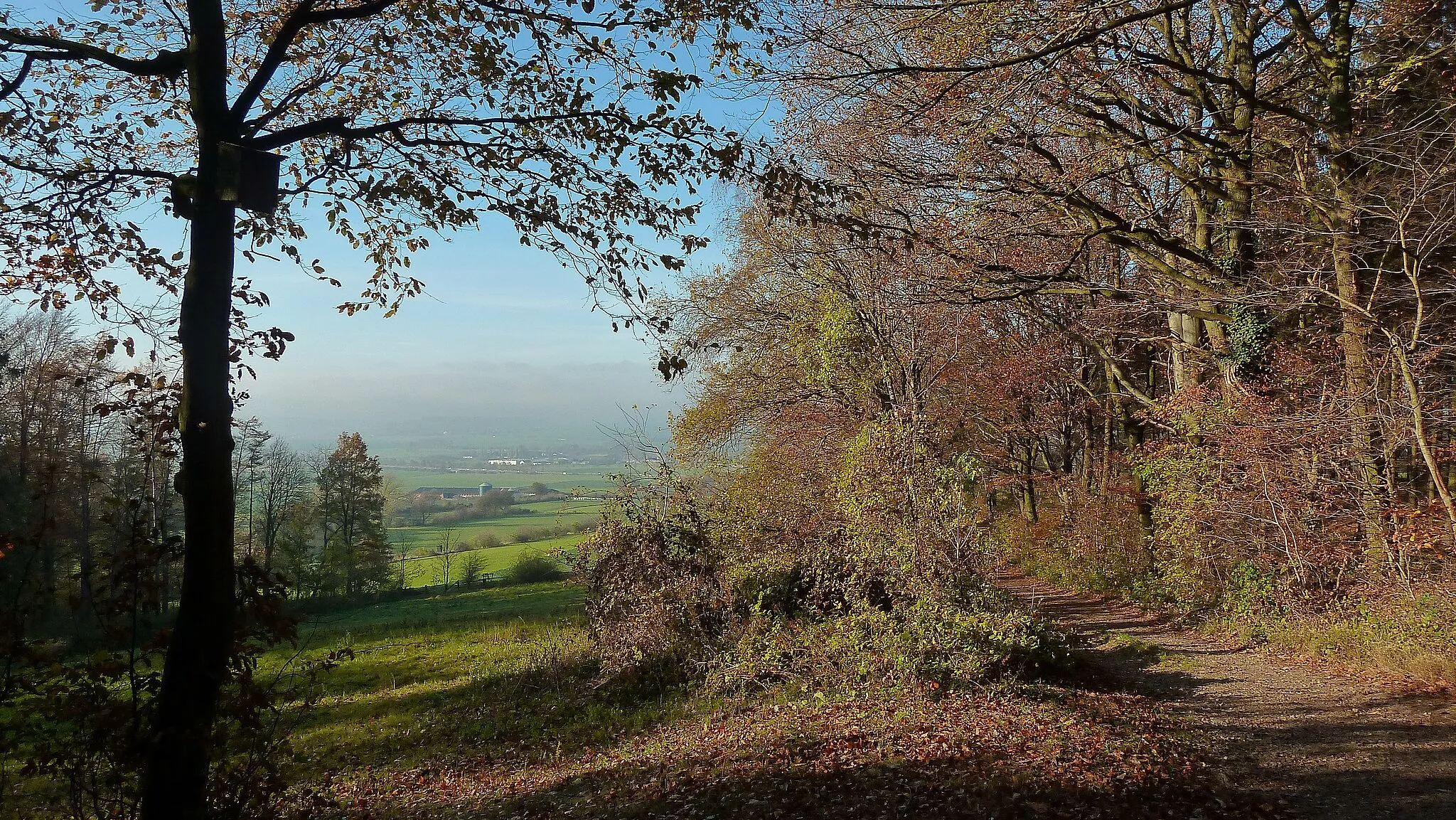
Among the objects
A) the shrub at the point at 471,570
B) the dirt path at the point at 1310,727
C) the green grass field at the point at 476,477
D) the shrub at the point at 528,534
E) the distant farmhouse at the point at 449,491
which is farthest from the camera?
the distant farmhouse at the point at 449,491

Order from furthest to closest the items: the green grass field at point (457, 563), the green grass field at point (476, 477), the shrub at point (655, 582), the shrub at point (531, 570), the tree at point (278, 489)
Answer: the green grass field at point (476, 477) → the green grass field at point (457, 563) → the shrub at point (531, 570) → the tree at point (278, 489) → the shrub at point (655, 582)

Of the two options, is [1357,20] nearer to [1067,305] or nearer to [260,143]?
[1067,305]

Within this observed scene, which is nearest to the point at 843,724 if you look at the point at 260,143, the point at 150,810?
the point at 150,810

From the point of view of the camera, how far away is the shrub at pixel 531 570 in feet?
118

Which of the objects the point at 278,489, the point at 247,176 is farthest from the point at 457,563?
the point at 247,176

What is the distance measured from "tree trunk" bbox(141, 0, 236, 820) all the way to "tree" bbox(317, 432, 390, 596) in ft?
106

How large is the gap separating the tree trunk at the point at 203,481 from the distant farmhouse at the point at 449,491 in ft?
151

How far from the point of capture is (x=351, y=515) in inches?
1336

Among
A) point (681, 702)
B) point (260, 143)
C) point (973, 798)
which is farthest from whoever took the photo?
point (681, 702)

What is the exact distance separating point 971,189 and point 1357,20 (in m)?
5.41

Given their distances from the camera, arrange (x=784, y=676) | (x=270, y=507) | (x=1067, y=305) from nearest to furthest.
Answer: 1. (x=784, y=676)
2. (x=1067, y=305)
3. (x=270, y=507)

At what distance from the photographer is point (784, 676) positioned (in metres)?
9.79

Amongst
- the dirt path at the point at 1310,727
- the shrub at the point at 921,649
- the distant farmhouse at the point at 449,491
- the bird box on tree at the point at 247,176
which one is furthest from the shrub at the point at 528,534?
the bird box on tree at the point at 247,176

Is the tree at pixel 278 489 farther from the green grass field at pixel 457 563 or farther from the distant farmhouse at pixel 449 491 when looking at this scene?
the distant farmhouse at pixel 449 491
